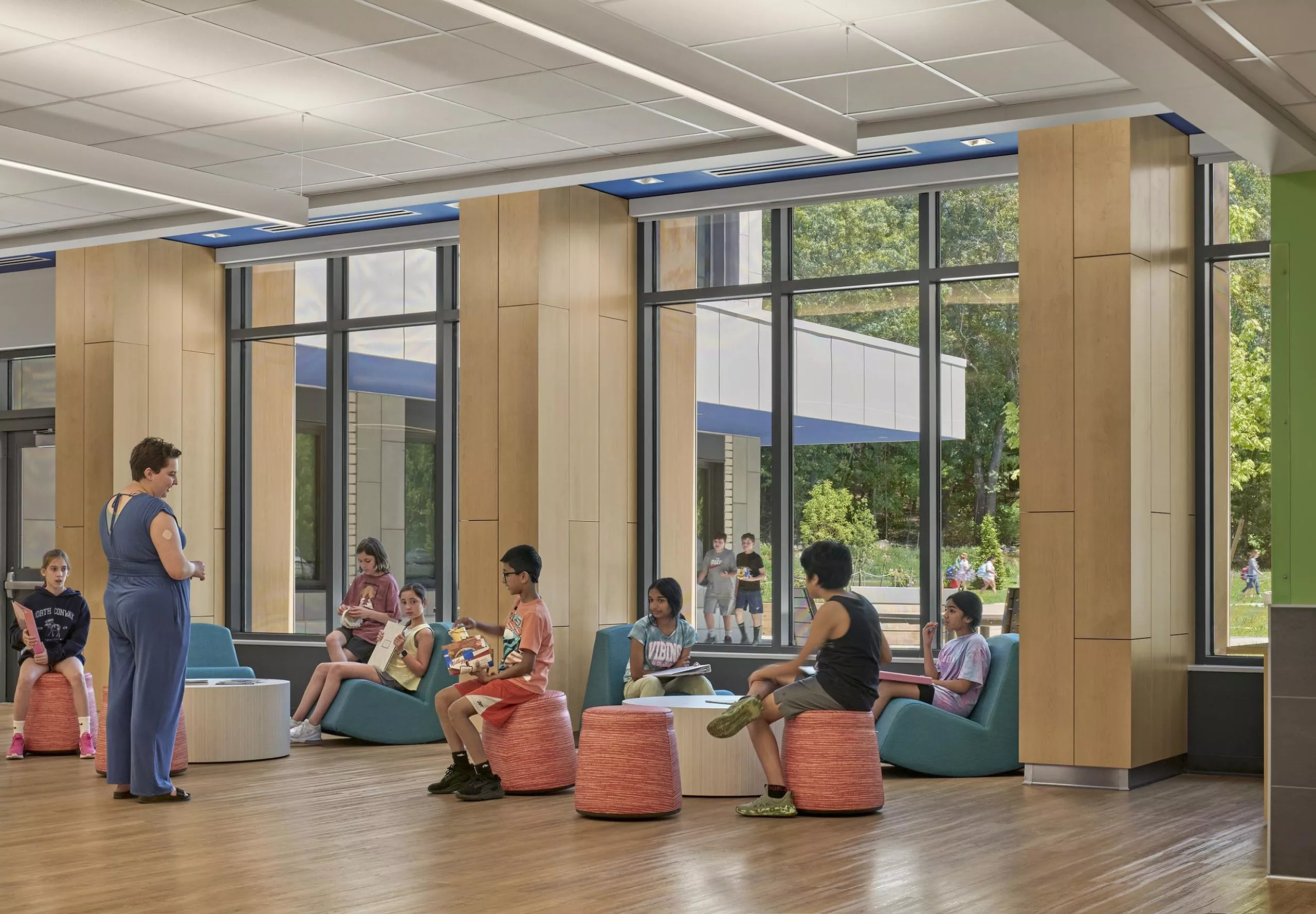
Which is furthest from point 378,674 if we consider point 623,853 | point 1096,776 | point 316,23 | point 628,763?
point 316,23

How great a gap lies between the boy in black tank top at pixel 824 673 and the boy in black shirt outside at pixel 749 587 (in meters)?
3.35

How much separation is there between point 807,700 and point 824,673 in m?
0.15

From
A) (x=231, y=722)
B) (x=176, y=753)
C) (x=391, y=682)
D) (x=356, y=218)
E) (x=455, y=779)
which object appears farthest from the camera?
(x=356, y=218)

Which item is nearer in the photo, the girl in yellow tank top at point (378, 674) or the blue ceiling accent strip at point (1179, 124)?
the blue ceiling accent strip at point (1179, 124)

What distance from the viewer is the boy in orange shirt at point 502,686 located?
26.2ft

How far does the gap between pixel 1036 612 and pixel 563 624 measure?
334 centimetres

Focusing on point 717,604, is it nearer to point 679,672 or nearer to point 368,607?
point 679,672

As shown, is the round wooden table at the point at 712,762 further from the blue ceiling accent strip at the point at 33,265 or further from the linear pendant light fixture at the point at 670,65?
the blue ceiling accent strip at the point at 33,265

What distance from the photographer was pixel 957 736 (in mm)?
8961

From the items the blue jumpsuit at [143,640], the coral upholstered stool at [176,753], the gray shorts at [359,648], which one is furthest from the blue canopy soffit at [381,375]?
the blue jumpsuit at [143,640]

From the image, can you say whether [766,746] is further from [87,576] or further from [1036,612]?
[87,576]

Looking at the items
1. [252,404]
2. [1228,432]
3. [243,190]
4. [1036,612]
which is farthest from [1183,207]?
[252,404]

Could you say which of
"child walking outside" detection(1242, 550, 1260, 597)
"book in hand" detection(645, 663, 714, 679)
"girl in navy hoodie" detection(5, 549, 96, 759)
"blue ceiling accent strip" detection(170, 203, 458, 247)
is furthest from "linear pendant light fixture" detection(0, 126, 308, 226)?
"child walking outside" detection(1242, 550, 1260, 597)

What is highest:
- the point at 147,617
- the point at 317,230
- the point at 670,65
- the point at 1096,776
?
the point at 317,230
